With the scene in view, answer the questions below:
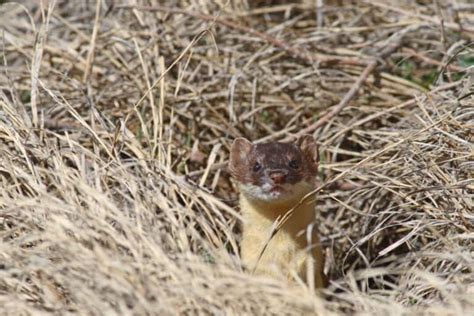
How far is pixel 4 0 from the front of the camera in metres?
6.78

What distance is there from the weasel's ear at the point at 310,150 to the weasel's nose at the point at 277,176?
0.28 metres

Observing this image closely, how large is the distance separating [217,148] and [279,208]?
22.9 inches

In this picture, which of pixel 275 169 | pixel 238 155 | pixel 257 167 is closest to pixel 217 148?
pixel 238 155

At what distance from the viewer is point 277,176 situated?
3.97m

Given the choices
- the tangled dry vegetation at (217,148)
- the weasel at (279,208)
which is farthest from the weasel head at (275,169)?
the tangled dry vegetation at (217,148)

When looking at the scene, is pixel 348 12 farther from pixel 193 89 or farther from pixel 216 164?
pixel 216 164

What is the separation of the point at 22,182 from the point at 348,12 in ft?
10.2

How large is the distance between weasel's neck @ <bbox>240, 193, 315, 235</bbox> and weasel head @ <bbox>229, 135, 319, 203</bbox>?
0.04m

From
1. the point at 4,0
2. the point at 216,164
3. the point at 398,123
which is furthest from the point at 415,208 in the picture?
the point at 4,0

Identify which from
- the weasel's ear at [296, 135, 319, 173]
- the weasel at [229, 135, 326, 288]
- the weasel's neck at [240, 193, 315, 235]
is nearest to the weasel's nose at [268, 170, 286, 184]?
the weasel at [229, 135, 326, 288]

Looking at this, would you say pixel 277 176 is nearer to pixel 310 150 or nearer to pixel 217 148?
pixel 310 150

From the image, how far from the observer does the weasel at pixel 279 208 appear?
3994mm

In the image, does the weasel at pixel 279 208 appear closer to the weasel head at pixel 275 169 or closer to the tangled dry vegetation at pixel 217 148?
the weasel head at pixel 275 169

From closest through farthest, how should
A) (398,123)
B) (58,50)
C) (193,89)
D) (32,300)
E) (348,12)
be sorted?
1. (32,300)
2. (398,123)
3. (193,89)
4. (58,50)
5. (348,12)
